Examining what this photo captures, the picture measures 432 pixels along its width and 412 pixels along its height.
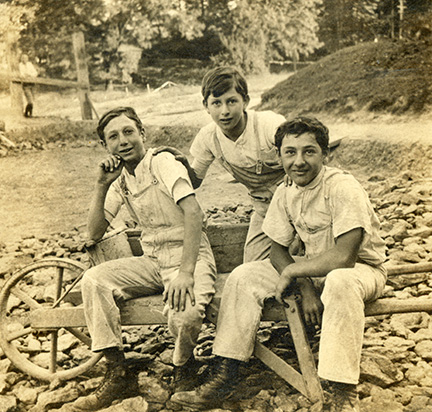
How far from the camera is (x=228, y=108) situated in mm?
2406

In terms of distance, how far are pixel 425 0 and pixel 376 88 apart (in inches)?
58.1

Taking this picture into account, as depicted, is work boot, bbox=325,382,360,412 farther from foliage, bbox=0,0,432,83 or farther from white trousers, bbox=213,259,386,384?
foliage, bbox=0,0,432,83

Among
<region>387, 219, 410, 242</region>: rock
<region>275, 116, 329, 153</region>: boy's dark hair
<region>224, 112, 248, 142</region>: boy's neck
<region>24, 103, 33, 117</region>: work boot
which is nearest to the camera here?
<region>275, 116, 329, 153</region>: boy's dark hair

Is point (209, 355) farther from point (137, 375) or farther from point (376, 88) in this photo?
point (376, 88)

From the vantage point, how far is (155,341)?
256 cm

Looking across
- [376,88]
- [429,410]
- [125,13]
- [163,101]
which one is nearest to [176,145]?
[163,101]

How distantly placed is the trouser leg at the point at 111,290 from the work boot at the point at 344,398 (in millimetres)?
882

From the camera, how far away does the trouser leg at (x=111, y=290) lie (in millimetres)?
1969

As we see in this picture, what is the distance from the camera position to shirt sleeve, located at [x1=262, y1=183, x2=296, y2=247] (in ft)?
6.51

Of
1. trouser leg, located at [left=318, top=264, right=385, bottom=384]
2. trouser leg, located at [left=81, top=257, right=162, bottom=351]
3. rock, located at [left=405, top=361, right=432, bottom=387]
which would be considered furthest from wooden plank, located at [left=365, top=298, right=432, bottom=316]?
trouser leg, located at [left=81, top=257, right=162, bottom=351]

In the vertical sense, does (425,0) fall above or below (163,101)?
above

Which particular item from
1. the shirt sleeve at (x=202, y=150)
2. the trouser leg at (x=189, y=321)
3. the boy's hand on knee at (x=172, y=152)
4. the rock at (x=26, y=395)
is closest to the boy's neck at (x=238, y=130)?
the shirt sleeve at (x=202, y=150)

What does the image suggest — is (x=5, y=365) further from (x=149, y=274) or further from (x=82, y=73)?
(x=82, y=73)

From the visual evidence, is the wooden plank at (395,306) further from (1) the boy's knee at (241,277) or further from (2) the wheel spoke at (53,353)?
(2) the wheel spoke at (53,353)
